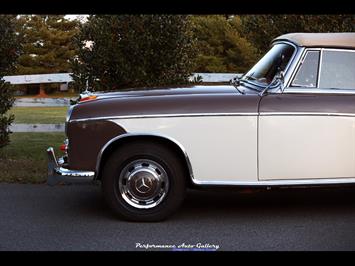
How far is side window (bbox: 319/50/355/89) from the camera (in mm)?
5875

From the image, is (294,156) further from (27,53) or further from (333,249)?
(27,53)

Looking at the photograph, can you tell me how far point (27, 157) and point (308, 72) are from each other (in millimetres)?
5069

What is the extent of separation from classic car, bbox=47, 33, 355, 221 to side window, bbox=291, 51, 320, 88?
0.09 metres

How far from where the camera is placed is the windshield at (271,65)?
6056 mm

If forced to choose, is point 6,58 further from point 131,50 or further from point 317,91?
point 317,91

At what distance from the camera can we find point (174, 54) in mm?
8648

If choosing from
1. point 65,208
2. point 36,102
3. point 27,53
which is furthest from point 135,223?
point 27,53

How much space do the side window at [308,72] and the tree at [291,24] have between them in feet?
9.31

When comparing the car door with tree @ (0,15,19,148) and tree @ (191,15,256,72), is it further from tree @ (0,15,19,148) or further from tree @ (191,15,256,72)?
tree @ (191,15,256,72)

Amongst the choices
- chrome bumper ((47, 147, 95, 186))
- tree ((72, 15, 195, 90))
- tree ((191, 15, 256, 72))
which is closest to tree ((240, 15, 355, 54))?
tree ((72, 15, 195, 90))

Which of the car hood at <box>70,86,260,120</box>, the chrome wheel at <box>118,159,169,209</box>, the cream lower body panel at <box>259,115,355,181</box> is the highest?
the car hood at <box>70,86,260,120</box>

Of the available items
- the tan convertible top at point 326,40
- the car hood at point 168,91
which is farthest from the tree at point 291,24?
the car hood at point 168,91

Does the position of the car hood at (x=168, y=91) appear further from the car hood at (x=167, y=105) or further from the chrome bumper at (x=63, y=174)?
the chrome bumper at (x=63, y=174)

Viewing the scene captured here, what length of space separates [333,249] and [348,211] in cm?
141
